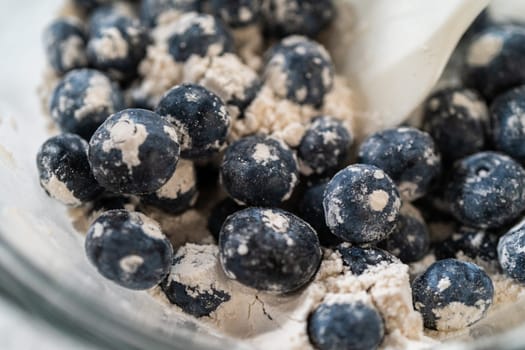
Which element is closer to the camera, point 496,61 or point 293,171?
point 293,171

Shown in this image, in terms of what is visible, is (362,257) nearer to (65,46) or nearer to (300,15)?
(300,15)

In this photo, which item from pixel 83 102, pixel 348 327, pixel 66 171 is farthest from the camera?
pixel 83 102

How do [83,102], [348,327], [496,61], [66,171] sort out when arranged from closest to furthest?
[348,327]
[66,171]
[83,102]
[496,61]

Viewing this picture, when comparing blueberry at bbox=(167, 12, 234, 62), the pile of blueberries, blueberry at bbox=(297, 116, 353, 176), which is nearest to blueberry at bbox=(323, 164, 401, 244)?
the pile of blueberries

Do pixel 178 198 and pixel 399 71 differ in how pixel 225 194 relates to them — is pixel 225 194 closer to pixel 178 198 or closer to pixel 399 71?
pixel 178 198

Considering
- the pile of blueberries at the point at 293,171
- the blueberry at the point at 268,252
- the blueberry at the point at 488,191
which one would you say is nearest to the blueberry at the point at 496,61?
the pile of blueberries at the point at 293,171

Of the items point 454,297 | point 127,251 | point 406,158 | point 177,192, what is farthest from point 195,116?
point 454,297

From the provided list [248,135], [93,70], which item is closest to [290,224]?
[248,135]
